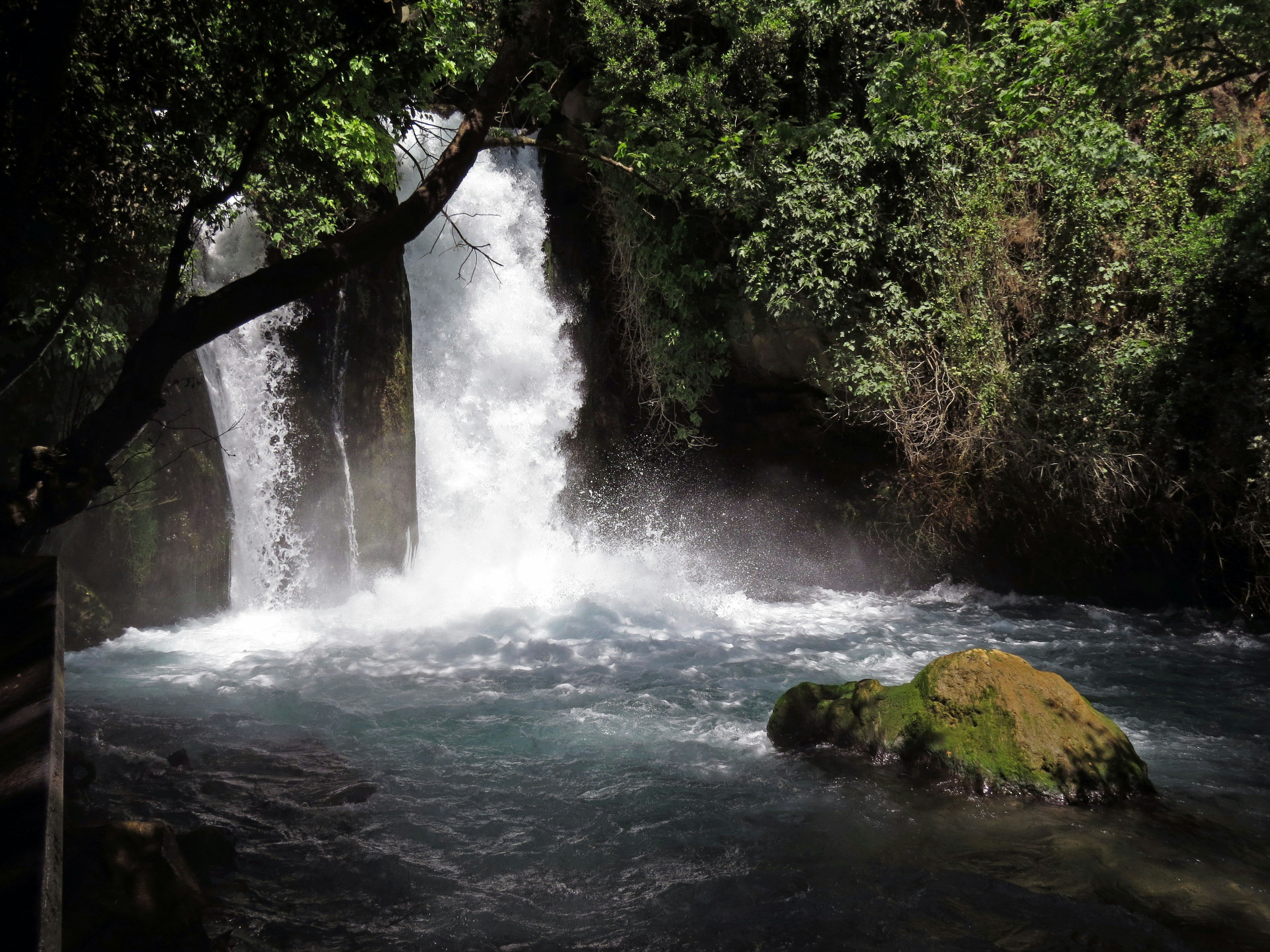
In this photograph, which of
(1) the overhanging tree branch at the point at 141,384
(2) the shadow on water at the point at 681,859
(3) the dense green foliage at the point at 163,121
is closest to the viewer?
(2) the shadow on water at the point at 681,859

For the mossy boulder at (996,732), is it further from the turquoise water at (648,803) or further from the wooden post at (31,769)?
the wooden post at (31,769)

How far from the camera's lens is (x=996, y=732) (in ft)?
17.3

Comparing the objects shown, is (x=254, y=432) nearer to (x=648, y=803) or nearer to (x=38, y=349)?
(x=38, y=349)

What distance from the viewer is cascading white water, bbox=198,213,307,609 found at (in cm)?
1086

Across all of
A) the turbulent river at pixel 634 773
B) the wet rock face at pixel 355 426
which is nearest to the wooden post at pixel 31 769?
the turbulent river at pixel 634 773

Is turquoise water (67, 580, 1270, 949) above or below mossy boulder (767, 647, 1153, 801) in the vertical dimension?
below

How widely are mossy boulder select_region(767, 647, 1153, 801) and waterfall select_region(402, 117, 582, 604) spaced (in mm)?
8045

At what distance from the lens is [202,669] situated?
8.55 metres

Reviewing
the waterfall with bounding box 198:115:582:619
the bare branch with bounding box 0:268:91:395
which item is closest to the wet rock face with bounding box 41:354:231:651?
the waterfall with bounding box 198:115:582:619

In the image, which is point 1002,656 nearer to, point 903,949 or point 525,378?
point 903,949

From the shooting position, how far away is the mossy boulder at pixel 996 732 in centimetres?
507

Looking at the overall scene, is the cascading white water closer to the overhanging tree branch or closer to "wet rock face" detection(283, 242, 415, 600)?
"wet rock face" detection(283, 242, 415, 600)

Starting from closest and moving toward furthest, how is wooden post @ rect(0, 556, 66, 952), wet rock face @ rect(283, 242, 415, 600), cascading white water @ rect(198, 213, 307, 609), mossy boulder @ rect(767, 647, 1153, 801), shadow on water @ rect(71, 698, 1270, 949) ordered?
wooden post @ rect(0, 556, 66, 952), shadow on water @ rect(71, 698, 1270, 949), mossy boulder @ rect(767, 647, 1153, 801), cascading white water @ rect(198, 213, 307, 609), wet rock face @ rect(283, 242, 415, 600)

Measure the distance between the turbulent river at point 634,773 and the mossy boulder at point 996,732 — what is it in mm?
213
